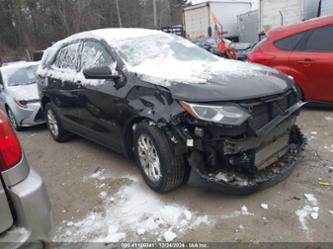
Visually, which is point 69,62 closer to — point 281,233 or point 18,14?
point 281,233

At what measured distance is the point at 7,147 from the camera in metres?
1.93

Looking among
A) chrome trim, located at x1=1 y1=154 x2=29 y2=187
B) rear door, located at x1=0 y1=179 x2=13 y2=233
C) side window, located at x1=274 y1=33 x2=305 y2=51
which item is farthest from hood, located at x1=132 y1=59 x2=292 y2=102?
side window, located at x1=274 y1=33 x2=305 y2=51

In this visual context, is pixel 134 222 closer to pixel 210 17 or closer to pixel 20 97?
pixel 20 97

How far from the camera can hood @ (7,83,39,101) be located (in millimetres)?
6492

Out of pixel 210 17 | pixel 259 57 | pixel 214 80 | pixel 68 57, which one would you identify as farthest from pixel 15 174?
pixel 210 17

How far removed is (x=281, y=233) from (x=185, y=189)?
111 centimetres

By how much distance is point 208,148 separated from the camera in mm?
2836

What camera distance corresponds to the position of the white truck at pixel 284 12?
13523 millimetres

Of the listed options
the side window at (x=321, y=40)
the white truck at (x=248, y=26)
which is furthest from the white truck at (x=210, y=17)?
the side window at (x=321, y=40)

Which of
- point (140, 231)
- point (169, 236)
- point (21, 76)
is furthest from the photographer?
point (21, 76)

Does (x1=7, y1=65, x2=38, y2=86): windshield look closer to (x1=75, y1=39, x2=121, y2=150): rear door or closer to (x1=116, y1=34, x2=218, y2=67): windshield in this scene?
(x1=75, y1=39, x2=121, y2=150): rear door

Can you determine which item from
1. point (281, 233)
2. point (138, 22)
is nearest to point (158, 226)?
point (281, 233)

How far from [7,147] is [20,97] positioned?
5.02 m

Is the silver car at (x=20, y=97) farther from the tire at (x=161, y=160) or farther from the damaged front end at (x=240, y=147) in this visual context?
the damaged front end at (x=240, y=147)
